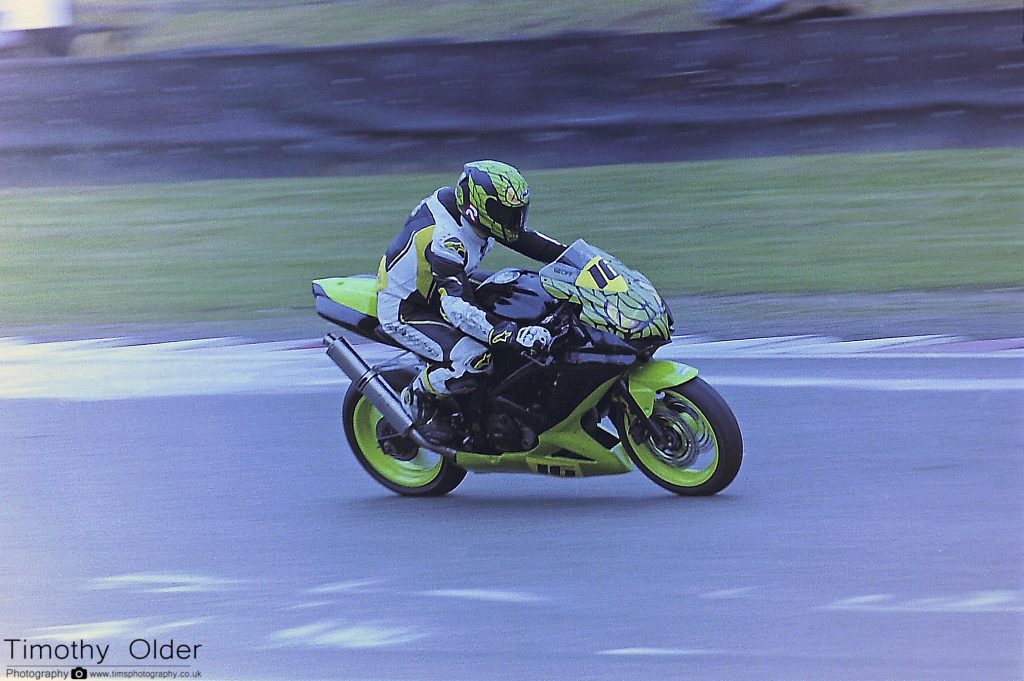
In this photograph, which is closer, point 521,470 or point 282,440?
point 521,470

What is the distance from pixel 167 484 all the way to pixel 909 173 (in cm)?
594

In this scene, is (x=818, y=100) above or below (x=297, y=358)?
above

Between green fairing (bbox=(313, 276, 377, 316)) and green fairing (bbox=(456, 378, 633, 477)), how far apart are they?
736 mm

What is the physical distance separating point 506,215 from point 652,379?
847 mm

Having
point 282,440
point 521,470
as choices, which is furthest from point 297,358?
point 521,470

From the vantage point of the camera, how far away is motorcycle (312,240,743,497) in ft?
17.2

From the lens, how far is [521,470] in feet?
18.5

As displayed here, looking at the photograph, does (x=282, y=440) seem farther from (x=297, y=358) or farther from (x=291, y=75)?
(x=291, y=75)

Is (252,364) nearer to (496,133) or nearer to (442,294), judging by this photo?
(442,294)

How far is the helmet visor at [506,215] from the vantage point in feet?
17.4

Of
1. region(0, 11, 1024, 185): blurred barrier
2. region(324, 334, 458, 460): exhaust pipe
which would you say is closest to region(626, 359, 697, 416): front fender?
region(324, 334, 458, 460): exhaust pipe

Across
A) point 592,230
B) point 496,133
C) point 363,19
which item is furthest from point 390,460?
point 363,19

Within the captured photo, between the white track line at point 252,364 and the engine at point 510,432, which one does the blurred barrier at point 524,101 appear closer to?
the white track line at point 252,364

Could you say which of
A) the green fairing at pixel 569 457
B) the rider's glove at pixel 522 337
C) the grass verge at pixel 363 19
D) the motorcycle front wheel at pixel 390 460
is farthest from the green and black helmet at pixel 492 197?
the grass verge at pixel 363 19
